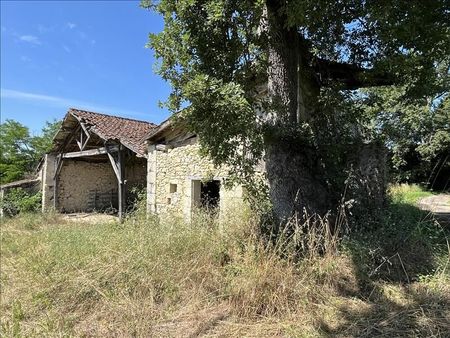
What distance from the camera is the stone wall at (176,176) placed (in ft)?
29.4

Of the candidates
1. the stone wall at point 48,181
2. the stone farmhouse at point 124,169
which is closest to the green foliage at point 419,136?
the stone farmhouse at point 124,169

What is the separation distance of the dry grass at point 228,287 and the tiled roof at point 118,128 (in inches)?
261

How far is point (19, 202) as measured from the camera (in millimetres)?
14852

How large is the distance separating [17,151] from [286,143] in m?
19.3

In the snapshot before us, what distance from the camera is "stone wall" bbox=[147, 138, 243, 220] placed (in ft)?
29.4

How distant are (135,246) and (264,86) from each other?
141 inches

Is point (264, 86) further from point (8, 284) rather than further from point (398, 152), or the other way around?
point (398, 152)

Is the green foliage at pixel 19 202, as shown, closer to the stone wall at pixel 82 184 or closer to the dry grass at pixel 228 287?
the stone wall at pixel 82 184

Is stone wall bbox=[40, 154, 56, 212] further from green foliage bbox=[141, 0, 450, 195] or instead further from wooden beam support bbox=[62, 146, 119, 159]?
green foliage bbox=[141, 0, 450, 195]

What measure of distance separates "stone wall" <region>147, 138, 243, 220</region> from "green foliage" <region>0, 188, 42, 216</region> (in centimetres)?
738

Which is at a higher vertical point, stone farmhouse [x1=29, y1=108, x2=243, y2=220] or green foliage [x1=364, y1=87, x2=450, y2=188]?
green foliage [x1=364, y1=87, x2=450, y2=188]

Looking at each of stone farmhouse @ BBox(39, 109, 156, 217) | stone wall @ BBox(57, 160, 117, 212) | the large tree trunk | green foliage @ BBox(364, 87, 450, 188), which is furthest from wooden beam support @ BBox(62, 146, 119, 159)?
green foliage @ BBox(364, 87, 450, 188)

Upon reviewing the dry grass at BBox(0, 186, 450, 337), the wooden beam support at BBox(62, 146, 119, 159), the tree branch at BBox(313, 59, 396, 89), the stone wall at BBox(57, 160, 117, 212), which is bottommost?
the dry grass at BBox(0, 186, 450, 337)

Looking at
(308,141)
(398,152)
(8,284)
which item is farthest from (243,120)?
(398,152)
